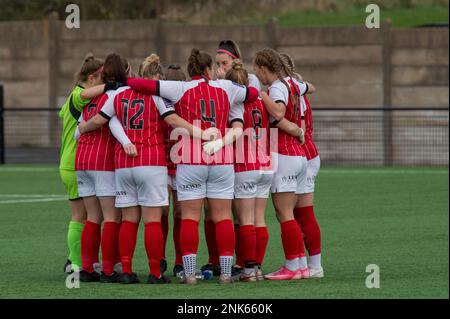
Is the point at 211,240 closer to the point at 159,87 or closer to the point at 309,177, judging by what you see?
the point at 309,177

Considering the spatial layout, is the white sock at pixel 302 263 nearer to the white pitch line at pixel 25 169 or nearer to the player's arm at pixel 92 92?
the player's arm at pixel 92 92

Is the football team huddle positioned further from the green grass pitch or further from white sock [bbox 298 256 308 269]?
the green grass pitch

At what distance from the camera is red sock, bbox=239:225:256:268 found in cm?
965

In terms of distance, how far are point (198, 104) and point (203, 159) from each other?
1.43 ft

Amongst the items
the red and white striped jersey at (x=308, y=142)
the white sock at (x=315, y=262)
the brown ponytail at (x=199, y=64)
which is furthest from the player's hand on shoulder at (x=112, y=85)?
the white sock at (x=315, y=262)

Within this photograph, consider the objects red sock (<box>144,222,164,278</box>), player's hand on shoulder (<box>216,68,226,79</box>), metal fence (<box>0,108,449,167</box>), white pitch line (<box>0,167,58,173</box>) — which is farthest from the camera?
metal fence (<box>0,108,449,167</box>)

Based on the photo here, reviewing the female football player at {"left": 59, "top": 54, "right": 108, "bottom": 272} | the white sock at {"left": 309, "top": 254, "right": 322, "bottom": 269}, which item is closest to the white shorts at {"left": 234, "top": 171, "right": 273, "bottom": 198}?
the white sock at {"left": 309, "top": 254, "right": 322, "bottom": 269}

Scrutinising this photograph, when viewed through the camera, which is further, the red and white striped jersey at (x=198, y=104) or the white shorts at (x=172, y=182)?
the white shorts at (x=172, y=182)

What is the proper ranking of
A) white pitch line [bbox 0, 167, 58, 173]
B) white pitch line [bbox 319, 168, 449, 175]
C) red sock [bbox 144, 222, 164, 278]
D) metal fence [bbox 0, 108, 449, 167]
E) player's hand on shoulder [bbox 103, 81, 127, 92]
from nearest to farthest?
red sock [bbox 144, 222, 164, 278] → player's hand on shoulder [bbox 103, 81, 127, 92] → white pitch line [bbox 319, 168, 449, 175] → white pitch line [bbox 0, 167, 58, 173] → metal fence [bbox 0, 108, 449, 167]

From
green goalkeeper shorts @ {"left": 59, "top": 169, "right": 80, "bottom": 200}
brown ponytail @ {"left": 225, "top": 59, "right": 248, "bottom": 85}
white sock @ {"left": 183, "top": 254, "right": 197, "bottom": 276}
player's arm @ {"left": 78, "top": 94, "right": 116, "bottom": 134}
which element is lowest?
white sock @ {"left": 183, "top": 254, "right": 197, "bottom": 276}

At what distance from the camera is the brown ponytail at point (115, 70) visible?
9.58 metres

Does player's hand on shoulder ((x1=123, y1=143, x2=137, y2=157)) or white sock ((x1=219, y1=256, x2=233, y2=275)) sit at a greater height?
player's hand on shoulder ((x1=123, y1=143, x2=137, y2=157))

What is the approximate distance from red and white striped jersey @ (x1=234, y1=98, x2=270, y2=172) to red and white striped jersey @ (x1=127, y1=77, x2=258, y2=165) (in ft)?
0.88

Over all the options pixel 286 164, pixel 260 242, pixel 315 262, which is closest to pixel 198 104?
pixel 286 164
